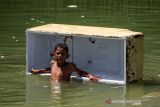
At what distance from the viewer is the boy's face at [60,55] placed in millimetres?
10836

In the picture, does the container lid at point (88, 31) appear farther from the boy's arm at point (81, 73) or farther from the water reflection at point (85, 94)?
the water reflection at point (85, 94)

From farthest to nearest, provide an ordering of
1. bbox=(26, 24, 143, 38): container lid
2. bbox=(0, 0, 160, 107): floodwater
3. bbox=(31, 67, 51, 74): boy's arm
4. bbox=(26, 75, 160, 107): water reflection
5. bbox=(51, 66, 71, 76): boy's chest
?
bbox=(31, 67, 51, 74): boy's arm < bbox=(51, 66, 71, 76): boy's chest < bbox=(26, 24, 143, 38): container lid < bbox=(0, 0, 160, 107): floodwater < bbox=(26, 75, 160, 107): water reflection

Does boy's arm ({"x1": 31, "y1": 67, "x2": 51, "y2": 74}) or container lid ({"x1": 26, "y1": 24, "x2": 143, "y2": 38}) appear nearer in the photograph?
container lid ({"x1": 26, "y1": 24, "x2": 143, "y2": 38})

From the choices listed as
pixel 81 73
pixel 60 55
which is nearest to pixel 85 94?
pixel 81 73

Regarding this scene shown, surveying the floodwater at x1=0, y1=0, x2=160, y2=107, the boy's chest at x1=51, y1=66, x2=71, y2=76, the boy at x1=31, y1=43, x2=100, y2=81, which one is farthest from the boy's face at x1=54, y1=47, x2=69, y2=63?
the floodwater at x1=0, y1=0, x2=160, y2=107

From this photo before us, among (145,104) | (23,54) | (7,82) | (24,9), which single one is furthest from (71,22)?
(145,104)

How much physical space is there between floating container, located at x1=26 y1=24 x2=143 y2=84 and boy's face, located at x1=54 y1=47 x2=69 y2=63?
11.9 inches

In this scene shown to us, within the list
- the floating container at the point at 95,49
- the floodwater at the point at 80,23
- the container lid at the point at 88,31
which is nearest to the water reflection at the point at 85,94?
the floodwater at the point at 80,23

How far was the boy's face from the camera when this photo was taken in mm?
10836

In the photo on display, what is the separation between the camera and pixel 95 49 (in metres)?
11.7

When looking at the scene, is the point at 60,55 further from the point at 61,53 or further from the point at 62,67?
the point at 62,67

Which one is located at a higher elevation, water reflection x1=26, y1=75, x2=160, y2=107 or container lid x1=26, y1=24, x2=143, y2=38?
container lid x1=26, y1=24, x2=143, y2=38

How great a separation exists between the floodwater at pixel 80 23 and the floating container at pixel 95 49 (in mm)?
321

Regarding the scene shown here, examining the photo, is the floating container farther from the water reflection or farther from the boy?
the water reflection
